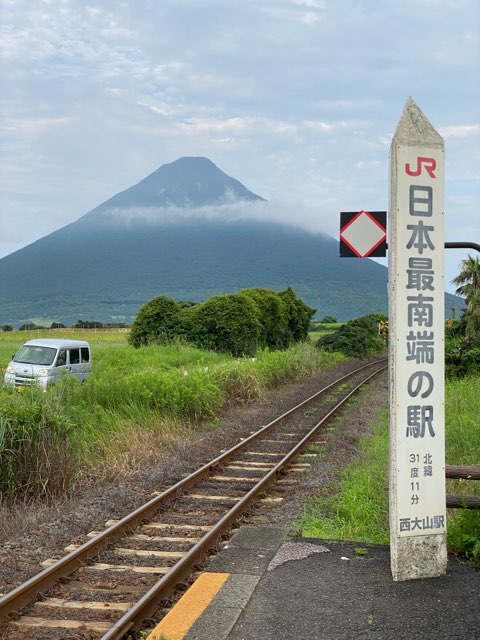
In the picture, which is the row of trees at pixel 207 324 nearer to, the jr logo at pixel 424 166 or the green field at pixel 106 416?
the green field at pixel 106 416

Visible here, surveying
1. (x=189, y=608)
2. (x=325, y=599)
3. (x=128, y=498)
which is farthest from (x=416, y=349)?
(x=128, y=498)

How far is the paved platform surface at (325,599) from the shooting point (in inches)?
172

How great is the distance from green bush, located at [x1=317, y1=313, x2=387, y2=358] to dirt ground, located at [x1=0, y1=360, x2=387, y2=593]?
25.8 meters

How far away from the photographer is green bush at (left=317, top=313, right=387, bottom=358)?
4059 cm

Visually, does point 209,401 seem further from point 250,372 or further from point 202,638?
point 202,638

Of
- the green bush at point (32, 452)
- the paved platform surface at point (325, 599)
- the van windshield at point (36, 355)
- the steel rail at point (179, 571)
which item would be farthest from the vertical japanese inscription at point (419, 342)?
the van windshield at point (36, 355)

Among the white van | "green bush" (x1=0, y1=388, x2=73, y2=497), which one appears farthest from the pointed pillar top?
the white van

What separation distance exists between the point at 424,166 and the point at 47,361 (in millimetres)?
15818

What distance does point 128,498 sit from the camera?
8078 mm

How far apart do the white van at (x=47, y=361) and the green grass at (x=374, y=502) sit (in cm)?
1031

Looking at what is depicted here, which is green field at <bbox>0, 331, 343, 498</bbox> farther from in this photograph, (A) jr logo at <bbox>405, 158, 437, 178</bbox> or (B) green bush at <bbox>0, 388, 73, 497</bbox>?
(A) jr logo at <bbox>405, 158, 437, 178</bbox>

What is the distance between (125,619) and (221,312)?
24.8m

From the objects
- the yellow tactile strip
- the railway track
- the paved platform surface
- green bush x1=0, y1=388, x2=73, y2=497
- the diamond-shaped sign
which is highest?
the diamond-shaped sign

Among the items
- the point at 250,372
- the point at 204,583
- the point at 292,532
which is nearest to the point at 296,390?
the point at 250,372
